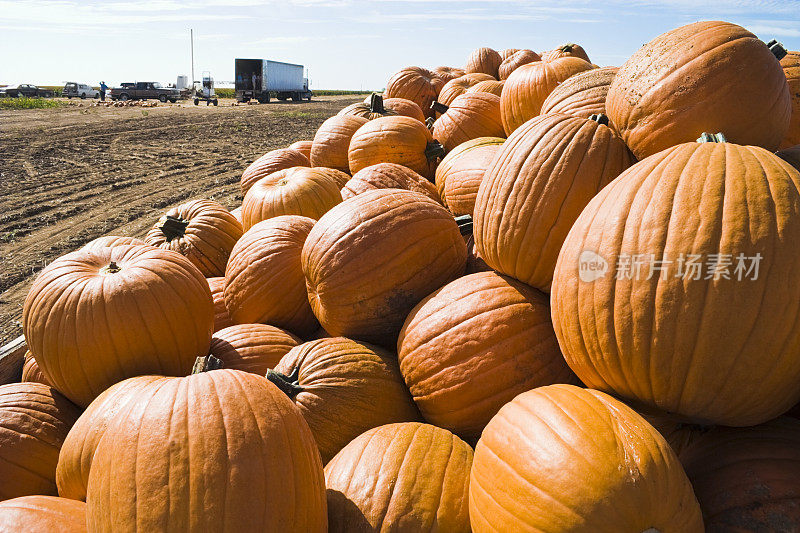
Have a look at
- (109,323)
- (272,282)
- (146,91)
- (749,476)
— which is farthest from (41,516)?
(146,91)

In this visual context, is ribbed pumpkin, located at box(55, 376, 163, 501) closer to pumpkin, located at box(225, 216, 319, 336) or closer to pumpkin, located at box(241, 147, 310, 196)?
pumpkin, located at box(225, 216, 319, 336)

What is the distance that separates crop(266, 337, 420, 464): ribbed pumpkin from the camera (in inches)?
91.3

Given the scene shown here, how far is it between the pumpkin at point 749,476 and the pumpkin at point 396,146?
315 centimetres

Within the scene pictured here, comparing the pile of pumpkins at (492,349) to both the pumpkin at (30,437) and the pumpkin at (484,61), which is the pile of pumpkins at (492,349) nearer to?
the pumpkin at (30,437)

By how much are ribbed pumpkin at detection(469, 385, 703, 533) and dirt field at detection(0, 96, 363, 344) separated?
5850mm

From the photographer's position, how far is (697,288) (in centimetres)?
153

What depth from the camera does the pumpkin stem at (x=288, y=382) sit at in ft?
7.50

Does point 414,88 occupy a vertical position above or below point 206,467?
above

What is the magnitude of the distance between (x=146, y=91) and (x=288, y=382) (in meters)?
57.5

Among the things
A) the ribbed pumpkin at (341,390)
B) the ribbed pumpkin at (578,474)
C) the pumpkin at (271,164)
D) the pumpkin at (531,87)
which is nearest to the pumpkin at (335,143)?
the pumpkin at (271,164)

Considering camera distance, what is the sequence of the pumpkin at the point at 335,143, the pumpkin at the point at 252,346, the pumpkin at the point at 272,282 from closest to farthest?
the pumpkin at the point at 252,346 → the pumpkin at the point at 272,282 → the pumpkin at the point at 335,143

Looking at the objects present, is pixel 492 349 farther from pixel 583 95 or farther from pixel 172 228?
pixel 172 228

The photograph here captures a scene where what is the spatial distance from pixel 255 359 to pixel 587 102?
2270 mm

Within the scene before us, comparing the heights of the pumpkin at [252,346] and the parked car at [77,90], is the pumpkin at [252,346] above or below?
below
